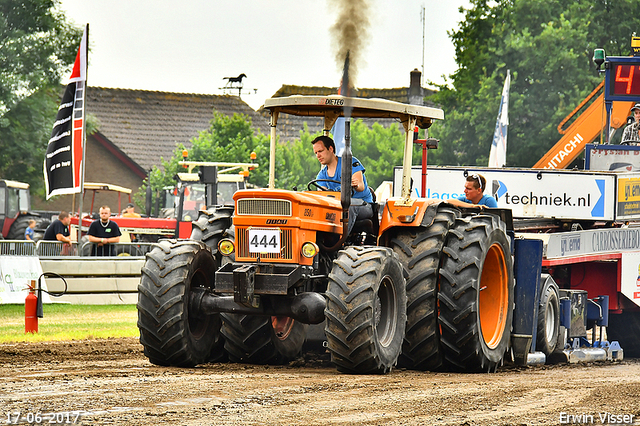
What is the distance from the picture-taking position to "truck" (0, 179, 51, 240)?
3048 cm

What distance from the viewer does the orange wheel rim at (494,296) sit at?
379 inches

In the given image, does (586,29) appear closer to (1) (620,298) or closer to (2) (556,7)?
(2) (556,7)

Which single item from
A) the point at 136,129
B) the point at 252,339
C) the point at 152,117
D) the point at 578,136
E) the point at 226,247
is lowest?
the point at 252,339

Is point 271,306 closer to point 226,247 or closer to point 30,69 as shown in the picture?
point 226,247

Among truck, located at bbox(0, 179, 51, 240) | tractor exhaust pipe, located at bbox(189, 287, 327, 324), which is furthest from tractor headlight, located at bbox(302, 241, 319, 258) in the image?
truck, located at bbox(0, 179, 51, 240)

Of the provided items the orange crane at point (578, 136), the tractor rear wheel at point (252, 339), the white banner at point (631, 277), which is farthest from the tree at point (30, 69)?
the tractor rear wheel at point (252, 339)

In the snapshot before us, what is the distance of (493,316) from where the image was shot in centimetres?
977

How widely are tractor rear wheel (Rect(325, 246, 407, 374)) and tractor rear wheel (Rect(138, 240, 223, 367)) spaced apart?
1.29 m

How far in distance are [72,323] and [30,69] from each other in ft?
85.2

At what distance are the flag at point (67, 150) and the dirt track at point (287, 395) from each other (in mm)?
8559

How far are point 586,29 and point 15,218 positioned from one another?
21.6 metres

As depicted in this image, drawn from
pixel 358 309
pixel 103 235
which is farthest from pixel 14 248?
pixel 358 309

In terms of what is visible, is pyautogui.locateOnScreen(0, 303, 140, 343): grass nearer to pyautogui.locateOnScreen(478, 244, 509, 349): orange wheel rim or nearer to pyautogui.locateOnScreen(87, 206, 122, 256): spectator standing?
pyautogui.locateOnScreen(87, 206, 122, 256): spectator standing

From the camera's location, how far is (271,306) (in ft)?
26.9
